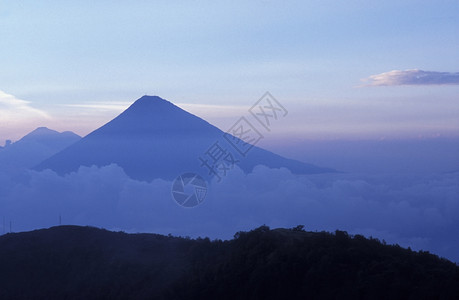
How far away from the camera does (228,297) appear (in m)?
22.3

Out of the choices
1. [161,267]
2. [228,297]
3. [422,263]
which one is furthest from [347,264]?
[161,267]

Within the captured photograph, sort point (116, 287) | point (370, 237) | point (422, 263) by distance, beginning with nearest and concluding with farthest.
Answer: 1. point (422, 263)
2. point (370, 237)
3. point (116, 287)

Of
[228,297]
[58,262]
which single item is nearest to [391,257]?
[228,297]

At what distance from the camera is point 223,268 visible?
24328 millimetres

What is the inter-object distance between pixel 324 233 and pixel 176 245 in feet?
37.2

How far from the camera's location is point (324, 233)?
84.7 ft

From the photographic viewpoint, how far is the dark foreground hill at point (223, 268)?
66.2ft

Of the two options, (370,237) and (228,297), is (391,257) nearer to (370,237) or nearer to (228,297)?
(370,237)

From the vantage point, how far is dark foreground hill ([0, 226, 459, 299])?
795 inches

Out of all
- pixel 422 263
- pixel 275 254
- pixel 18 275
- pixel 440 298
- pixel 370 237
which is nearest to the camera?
pixel 440 298

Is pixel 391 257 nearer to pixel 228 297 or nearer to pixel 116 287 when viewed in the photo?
pixel 228 297

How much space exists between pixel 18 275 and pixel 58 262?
2584mm

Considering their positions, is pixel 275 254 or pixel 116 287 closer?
pixel 275 254

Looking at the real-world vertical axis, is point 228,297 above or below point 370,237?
below
